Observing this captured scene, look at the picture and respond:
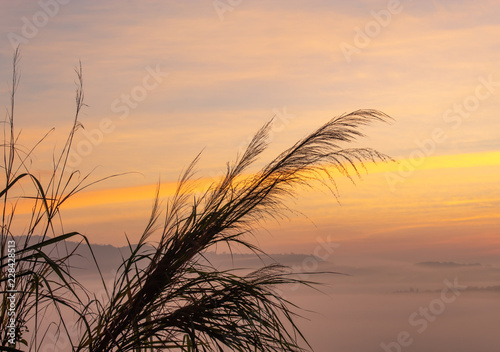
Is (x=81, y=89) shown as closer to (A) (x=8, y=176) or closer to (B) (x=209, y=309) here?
(A) (x=8, y=176)

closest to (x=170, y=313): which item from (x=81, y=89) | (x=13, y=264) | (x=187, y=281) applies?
(x=187, y=281)

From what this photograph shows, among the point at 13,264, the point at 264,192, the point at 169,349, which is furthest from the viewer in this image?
the point at 264,192

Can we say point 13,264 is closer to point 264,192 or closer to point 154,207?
point 154,207

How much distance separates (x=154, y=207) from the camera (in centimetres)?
283

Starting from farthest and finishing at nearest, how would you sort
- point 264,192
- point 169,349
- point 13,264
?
point 264,192 → point 169,349 → point 13,264

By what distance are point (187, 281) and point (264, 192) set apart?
1.73 ft

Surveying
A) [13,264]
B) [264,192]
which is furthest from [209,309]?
[13,264]

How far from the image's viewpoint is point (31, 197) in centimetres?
254

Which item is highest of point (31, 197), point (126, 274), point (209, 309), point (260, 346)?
point (31, 197)

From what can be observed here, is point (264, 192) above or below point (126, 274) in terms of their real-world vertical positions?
above

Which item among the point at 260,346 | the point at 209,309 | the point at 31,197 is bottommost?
the point at 260,346

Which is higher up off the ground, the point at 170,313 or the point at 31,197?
the point at 31,197

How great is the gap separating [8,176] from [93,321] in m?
0.70

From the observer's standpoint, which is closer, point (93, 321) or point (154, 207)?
point (93, 321)
